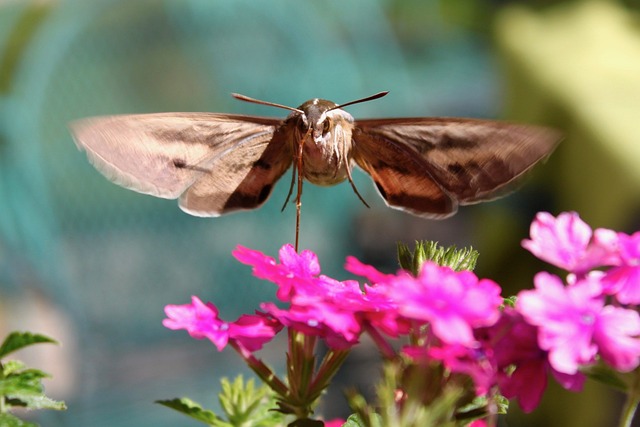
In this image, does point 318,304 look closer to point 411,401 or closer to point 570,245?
point 411,401

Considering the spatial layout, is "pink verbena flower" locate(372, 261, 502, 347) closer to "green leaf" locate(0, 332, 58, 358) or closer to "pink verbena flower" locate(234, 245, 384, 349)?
"pink verbena flower" locate(234, 245, 384, 349)

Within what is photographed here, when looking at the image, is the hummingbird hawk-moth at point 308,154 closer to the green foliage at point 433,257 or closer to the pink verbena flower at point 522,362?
the green foliage at point 433,257

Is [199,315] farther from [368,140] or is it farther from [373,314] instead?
[368,140]

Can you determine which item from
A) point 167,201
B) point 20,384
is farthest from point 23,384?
point 167,201

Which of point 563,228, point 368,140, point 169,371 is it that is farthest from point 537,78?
point 563,228

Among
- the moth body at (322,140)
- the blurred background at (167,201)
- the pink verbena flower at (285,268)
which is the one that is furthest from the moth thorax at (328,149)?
the blurred background at (167,201)

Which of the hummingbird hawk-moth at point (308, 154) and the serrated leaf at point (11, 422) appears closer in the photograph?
the serrated leaf at point (11, 422)
